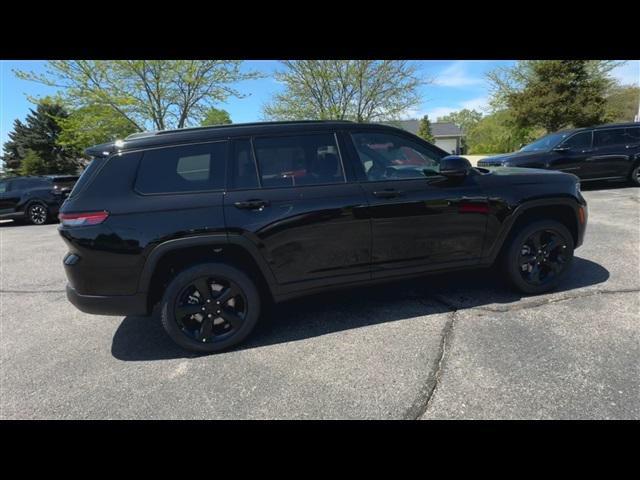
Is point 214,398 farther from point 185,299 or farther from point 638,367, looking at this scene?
point 638,367

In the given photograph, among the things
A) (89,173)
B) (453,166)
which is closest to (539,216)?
(453,166)

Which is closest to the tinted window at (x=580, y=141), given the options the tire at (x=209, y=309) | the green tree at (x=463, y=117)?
the tire at (x=209, y=309)

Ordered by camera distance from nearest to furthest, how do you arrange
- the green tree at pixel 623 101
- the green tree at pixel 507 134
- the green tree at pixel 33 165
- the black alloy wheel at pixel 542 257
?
1. the black alloy wheel at pixel 542 257
2. the green tree at pixel 623 101
3. the green tree at pixel 507 134
4. the green tree at pixel 33 165

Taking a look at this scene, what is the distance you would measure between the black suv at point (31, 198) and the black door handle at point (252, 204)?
36.9 feet

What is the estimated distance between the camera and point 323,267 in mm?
2885

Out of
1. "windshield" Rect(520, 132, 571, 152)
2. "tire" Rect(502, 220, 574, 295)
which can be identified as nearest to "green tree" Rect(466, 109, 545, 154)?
"windshield" Rect(520, 132, 571, 152)

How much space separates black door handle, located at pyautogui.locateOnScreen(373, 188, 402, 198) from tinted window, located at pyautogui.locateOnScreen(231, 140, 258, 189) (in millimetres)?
1038

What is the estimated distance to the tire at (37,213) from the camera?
1073 cm

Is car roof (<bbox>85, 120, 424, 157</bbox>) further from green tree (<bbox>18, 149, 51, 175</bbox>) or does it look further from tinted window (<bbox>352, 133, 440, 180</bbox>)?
green tree (<bbox>18, 149, 51, 175</bbox>)

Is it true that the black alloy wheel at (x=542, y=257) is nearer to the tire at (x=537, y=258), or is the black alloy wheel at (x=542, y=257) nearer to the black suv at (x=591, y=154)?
the tire at (x=537, y=258)

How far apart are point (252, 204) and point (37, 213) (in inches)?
466

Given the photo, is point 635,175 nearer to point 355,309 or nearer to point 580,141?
point 580,141
